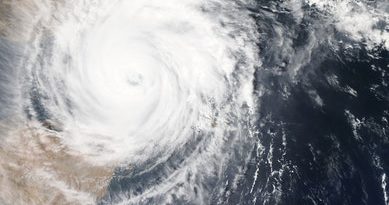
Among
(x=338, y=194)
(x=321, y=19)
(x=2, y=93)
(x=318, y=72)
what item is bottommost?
(x=338, y=194)

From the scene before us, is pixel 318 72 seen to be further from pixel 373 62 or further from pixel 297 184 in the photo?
pixel 297 184

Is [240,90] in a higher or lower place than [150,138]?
higher

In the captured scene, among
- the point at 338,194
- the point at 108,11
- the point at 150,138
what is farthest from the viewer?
the point at 108,11

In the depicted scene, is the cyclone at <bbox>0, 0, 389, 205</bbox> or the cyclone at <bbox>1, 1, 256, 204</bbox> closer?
the cyclone at <bbox>0, 0, 389, 205</bbox>

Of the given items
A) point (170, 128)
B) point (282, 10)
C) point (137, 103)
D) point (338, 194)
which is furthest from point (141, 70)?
point (338, 194)

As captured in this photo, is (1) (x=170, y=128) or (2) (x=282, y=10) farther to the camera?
(2) (x=282, y=10)

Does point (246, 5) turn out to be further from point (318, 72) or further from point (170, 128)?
point (170, 128)

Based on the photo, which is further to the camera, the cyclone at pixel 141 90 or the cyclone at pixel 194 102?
the cyclone at pixel 141 90

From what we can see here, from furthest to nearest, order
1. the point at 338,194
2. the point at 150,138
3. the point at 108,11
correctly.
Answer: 1. the point at 108,11
2. the point at 150,138
3. the point at 338,194

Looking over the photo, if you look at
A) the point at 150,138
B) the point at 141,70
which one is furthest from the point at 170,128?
the point at 141,70

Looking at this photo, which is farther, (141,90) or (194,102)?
(141,90)
